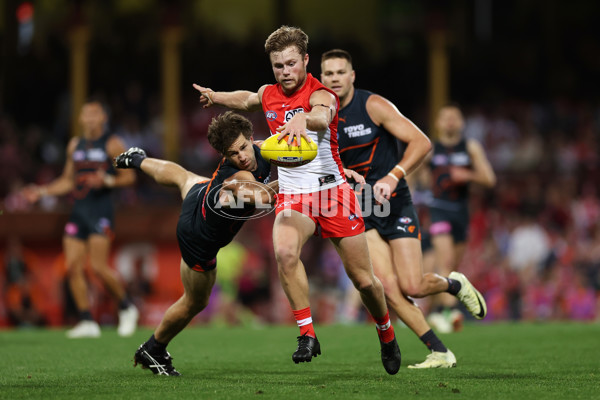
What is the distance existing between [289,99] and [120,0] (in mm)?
21101

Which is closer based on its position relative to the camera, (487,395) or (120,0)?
(487,395)

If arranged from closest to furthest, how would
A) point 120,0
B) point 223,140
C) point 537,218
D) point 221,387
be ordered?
point 221,387 → point 223,140 → point 537,218 → point 120,0

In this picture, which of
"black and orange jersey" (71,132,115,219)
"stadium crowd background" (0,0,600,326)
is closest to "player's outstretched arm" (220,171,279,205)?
"black and orange jersey" (71,132,115,219)

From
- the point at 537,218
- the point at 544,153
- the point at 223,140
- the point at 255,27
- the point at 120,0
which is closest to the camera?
the point at 223,140

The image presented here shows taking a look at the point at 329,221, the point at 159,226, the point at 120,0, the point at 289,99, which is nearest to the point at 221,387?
the point at 329,221

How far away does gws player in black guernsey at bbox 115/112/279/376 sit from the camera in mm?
6883

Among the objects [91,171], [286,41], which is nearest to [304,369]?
[286,41]

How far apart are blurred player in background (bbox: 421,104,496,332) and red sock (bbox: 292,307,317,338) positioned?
5475 mm

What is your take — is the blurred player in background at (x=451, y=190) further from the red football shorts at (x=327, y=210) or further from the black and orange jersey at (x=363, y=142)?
the red football shorts at (x=327, y=210)

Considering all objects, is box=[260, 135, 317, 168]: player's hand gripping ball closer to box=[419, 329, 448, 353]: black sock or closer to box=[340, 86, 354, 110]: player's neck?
box=[340, 86, 354, 110]: player's neck

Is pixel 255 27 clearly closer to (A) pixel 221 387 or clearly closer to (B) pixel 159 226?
(B) pixel 159 226

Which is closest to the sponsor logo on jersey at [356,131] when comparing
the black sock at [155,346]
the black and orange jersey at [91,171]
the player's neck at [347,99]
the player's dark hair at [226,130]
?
the player's neck at [347,99]

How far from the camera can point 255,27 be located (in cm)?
2488

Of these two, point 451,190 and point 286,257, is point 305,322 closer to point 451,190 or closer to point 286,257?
point 286,257
